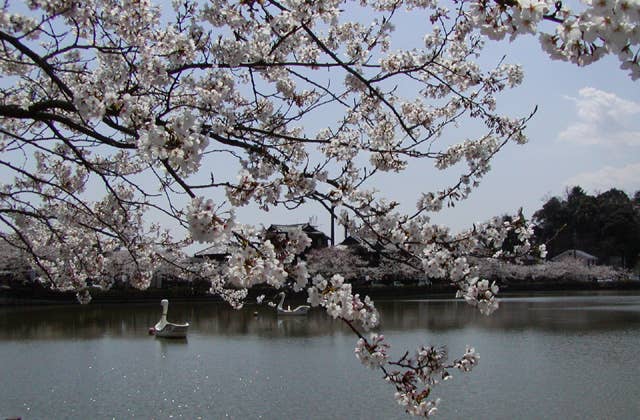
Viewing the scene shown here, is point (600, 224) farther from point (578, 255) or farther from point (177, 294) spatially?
point (177, 294)

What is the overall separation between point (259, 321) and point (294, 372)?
9.80 m

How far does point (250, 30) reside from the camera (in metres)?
3.44

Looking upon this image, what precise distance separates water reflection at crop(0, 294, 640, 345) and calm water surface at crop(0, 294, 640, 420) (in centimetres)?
10

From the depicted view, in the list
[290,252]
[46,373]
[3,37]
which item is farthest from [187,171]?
[46,373]

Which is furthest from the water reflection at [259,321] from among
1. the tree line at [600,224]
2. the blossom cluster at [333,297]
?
the tree line at [600,224]

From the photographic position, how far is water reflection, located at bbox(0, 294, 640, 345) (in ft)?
53.7

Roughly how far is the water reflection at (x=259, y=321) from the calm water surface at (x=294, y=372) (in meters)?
0.10

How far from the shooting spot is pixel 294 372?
1060 cm

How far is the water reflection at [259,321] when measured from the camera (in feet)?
53.7

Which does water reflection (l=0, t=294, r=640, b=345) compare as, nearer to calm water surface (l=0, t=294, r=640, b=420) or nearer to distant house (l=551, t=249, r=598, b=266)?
calm water surface (l=0, t=294, r=640, b=420)

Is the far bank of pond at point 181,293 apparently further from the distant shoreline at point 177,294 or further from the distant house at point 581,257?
the distant house at point 581,257

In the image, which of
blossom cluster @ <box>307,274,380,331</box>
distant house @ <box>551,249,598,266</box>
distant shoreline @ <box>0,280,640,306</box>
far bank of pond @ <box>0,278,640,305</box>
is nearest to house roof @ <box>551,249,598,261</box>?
distant house @ <box>551,249,598,266</box>

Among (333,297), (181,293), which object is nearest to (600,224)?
(181,293)

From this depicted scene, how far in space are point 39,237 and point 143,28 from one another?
411cm
